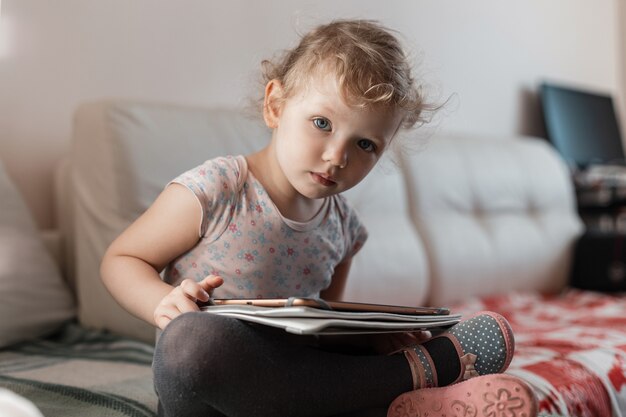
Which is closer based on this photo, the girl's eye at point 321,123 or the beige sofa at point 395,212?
the girl's eye at point 321,123

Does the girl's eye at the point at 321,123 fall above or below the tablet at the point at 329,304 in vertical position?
above

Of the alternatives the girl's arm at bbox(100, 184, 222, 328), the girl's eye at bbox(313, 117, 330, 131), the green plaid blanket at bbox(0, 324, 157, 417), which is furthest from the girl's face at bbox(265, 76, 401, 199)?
the green plaid blanket at bbox(0, 324, 157, 417)

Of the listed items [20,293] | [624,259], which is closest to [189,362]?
[20,293]

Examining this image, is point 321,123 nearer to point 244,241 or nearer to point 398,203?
point 244,241

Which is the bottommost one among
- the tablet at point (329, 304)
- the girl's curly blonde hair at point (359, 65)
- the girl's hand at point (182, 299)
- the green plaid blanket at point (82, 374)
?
the green plaid blanket at point (82, 374)

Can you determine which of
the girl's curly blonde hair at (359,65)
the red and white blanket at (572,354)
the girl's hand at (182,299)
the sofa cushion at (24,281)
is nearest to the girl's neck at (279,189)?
the girl's curly blonde hair at (359,65)

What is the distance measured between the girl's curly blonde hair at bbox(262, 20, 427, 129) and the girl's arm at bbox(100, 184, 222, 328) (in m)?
0.21

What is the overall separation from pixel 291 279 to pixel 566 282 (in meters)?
1.53

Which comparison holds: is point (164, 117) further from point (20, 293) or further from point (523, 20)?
point (523, 20)

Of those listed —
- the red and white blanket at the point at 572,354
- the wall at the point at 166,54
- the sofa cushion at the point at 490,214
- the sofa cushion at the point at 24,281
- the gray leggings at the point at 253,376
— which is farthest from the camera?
the sofa cushion at the point at 490,214

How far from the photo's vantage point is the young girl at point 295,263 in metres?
0.76

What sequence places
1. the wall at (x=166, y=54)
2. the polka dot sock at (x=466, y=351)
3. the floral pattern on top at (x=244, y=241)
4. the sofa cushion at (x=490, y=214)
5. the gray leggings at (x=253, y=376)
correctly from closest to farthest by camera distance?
the gray leggings at (x=253, y=376)
the polka dot sock at (x=466, y=351)
the floral pattern on top at (x=244, y=241)
the wall at (x=166, y=54)
the sofa cushion at (x=490, y=214)

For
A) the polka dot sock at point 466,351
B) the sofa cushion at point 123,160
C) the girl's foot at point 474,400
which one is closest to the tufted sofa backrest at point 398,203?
the sofa cushion at point 123,160

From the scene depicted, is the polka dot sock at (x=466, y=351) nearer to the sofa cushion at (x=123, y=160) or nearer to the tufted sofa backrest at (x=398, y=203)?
the tufted sofa backrest at (x=398, y=203)
